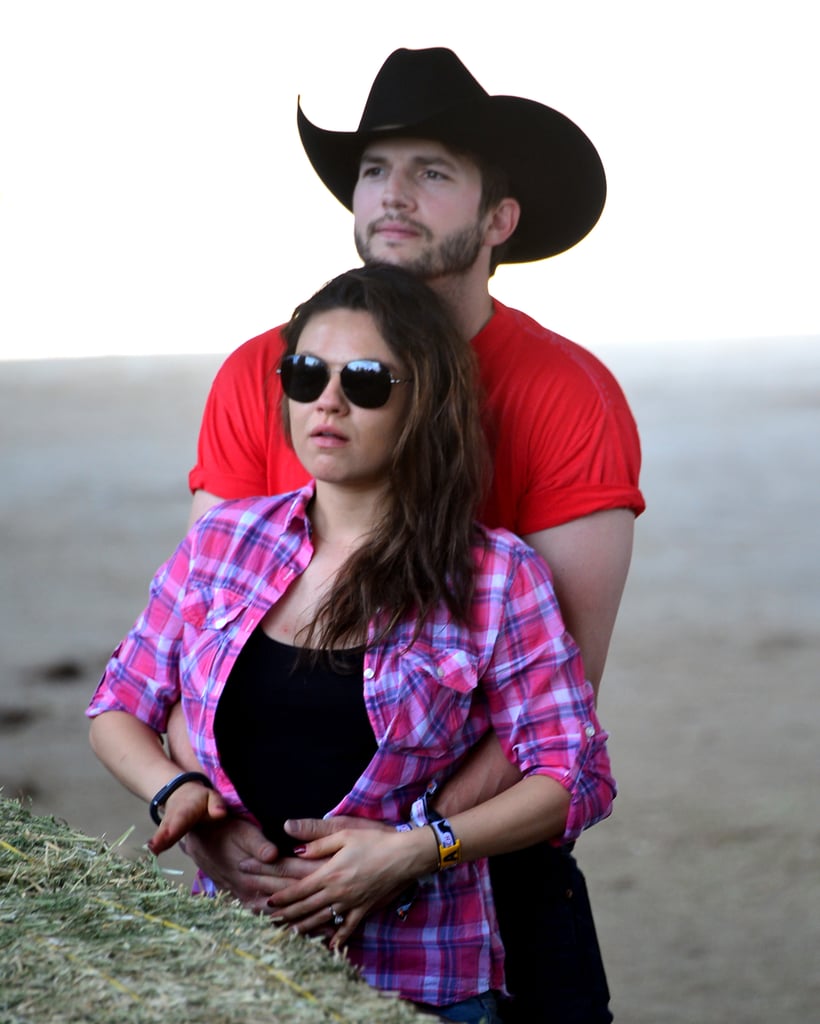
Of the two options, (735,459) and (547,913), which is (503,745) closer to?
(547,913)

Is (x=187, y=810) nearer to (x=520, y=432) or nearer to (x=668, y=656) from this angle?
(x=520, y=432)

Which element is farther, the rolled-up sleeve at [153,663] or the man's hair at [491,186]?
the man's hair at [491,186]

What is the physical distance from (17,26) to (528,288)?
692 centimetres

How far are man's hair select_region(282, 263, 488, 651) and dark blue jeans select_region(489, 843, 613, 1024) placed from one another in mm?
679

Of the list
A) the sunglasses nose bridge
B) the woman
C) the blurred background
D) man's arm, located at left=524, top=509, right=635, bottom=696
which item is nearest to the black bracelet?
the woman

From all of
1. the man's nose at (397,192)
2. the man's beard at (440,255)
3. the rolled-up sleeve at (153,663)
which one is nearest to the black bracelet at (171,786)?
the rolled-up sleeve at (153,663)

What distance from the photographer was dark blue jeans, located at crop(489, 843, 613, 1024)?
2602 millimetres

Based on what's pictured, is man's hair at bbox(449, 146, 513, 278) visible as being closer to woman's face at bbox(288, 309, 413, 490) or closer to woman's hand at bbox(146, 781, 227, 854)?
woman's face at bbox(288, 309, 413, 490)

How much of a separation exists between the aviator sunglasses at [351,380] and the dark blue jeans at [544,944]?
0.92 metres

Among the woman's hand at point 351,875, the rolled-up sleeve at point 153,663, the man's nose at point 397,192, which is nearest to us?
the woman's hand at point 351,875

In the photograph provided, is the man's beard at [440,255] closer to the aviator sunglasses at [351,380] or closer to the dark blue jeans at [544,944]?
the aviator sunglasses at [351,380]

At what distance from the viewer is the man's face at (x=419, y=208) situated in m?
2.64

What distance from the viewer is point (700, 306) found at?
18156 millimetres

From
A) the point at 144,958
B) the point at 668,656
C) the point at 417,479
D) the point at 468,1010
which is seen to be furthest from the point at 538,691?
the point at 668,656
